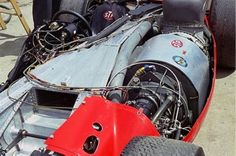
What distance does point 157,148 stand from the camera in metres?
1.82

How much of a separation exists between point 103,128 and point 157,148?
24 centimetres

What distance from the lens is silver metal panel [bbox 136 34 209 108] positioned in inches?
101

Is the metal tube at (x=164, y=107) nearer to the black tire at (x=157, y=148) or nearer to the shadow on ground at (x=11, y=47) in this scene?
the black tire at (x=157, y=148)

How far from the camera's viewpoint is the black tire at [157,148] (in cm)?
179

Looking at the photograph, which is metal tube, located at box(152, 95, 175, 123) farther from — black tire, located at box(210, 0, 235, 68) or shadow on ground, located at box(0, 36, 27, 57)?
shadow on ground, located at box(0, 36, 27, 57)

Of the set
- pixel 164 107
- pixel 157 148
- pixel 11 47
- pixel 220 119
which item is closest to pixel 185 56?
pixel 164 107

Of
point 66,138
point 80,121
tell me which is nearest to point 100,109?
point 80,121

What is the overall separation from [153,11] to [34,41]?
974mm

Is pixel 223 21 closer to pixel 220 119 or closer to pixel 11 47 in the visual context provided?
pixel 220 119

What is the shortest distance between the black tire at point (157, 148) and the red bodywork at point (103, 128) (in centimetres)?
4

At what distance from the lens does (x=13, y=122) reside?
2.29 m

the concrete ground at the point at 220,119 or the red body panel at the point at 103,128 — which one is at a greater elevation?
the red body panel at the point at 103,128

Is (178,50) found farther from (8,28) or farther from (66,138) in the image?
(8,28)

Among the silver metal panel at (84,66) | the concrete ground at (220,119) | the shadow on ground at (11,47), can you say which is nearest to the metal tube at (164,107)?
the silver metal panel at (84,66)
